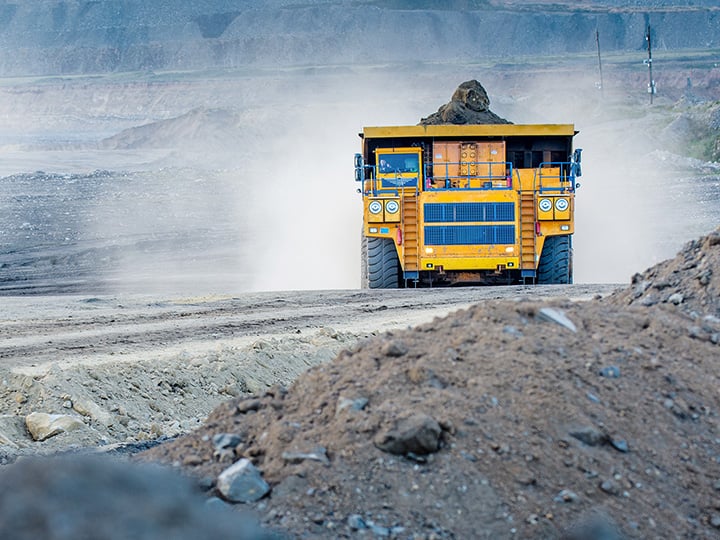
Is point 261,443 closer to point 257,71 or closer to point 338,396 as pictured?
point 338,396

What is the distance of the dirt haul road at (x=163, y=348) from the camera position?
9.27 metres

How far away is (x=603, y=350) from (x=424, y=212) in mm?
10044

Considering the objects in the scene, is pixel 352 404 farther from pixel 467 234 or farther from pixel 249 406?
pixel 467 234

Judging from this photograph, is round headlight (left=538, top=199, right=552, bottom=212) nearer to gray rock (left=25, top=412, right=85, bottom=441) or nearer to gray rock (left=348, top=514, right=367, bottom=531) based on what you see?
Result: gray rock (left=25, top=412, right=85, bottom=441)

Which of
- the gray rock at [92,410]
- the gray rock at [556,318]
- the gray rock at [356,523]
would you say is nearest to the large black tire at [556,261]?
the gray rock at [92,410]

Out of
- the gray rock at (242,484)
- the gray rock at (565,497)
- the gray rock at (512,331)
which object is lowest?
the gray rock at (565,497)

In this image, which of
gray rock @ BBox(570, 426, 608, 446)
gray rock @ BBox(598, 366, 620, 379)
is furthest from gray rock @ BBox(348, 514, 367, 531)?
gray rock @ BBox(598, 366, 620, 379)

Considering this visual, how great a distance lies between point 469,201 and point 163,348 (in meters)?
5.63

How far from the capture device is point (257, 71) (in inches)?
3413

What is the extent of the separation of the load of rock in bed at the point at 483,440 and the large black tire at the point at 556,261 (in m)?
10.4

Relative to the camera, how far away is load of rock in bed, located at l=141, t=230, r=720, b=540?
4699 mm

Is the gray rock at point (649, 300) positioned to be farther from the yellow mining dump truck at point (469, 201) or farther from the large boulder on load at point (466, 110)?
the large boulder on load at point (466, 110)

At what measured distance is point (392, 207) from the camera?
1595 cm

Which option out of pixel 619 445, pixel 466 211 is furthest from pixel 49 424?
pixel 466 211
